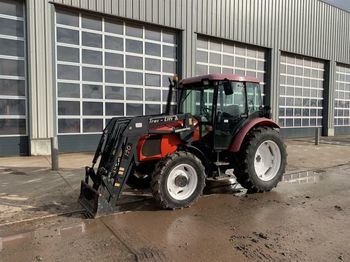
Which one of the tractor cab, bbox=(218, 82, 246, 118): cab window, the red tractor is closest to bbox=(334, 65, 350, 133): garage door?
the red tractor

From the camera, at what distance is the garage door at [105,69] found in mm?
11734

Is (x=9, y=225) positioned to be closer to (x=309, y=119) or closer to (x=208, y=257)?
(x=208, y=257)

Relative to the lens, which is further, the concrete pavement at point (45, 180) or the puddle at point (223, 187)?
the puddle at point (223, 187)

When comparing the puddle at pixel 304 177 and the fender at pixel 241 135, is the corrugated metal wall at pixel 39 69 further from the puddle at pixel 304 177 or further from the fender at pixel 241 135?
the puddle at pixel 304 177

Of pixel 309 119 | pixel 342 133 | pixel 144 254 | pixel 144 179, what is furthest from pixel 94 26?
pixel 342 133

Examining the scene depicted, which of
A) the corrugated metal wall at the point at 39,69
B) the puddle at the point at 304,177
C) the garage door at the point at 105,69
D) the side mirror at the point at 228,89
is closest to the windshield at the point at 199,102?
the side mirror at the point at 228,89

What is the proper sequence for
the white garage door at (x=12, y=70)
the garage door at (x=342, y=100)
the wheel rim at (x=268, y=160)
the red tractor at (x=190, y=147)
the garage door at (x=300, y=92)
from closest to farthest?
1. the red tractor at (x=190, y=147)
2. the wheel rim at (x=268, y=160)
3. the white garage door at (x=12, y=70)
4. the garage door at (x=300, y=92)
5. the garage door at (x=342, y=100)

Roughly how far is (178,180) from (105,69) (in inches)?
311

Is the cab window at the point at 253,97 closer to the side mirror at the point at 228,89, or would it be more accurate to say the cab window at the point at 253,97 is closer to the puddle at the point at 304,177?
the side mirror at the point at 228,89

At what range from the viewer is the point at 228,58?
53.1ft

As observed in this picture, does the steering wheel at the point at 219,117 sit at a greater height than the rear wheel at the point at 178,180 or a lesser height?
greater

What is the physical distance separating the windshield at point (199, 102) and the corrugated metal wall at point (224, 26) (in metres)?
5.97

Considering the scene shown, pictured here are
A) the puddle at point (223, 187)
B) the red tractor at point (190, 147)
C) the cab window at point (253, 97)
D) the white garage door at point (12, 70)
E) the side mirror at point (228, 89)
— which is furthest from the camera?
the white garage door at point (12, 70)

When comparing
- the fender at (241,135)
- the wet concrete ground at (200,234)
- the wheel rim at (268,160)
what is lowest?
the wet concrete ground at (200,234)
